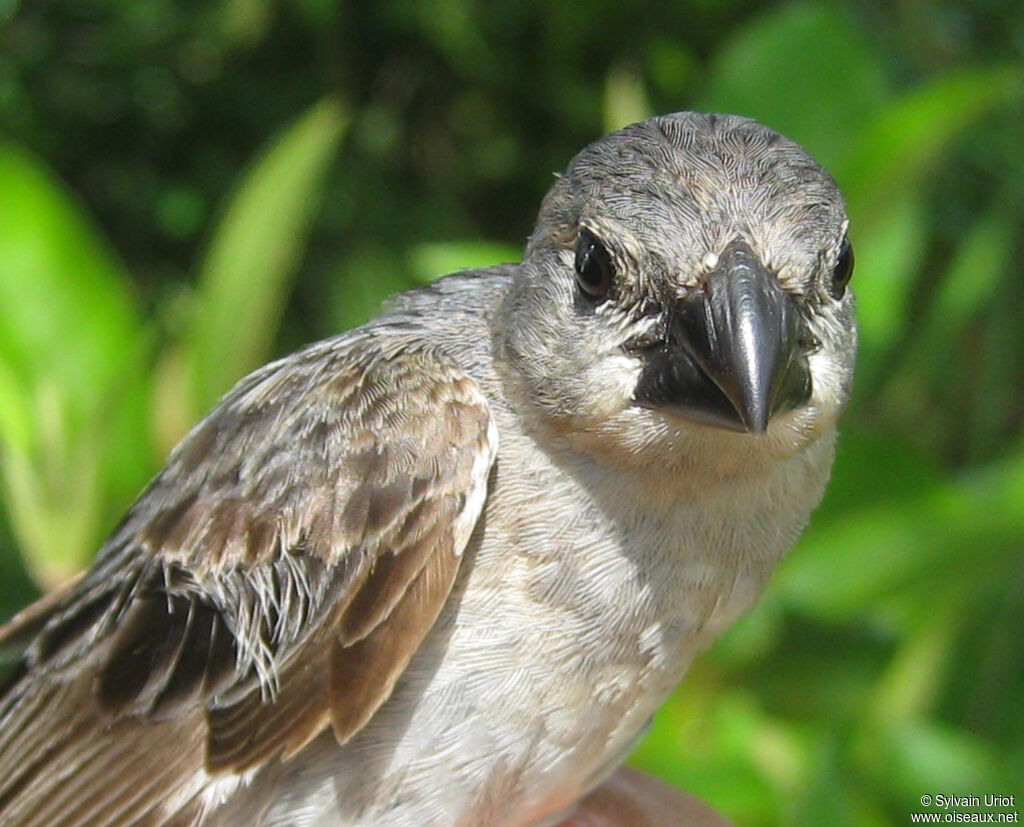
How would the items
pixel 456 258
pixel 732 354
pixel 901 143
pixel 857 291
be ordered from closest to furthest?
pixel 732 354 → pixel 901 143 → pixel 456 258 → pixel 857 291

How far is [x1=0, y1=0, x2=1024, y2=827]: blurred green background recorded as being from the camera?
3.56m

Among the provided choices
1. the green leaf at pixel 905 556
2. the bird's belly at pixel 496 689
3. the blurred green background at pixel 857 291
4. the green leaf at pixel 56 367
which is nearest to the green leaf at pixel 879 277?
the blurred green background at pixel 857 291

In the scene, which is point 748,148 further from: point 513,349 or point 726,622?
point 726,622

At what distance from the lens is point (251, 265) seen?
406cm

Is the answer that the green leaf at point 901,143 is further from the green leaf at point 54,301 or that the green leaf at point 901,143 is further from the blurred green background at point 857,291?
the green leaf at point 54,301

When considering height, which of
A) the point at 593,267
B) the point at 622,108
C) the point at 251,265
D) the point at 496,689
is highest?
the point at 622,108

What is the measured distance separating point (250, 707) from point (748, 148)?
1267 mm

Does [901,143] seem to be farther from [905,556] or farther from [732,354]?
[732,354]

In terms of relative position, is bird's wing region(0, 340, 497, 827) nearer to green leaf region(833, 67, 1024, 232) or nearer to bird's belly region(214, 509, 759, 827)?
bird's belly region(214, 509, 759, 827)

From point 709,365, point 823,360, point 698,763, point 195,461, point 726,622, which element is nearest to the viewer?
point 709,365

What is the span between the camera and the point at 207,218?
654cm

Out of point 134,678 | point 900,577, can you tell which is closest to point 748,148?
point 134,678

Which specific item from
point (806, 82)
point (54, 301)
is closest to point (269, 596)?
point (54, 301)

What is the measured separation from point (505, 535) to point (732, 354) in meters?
0.55
